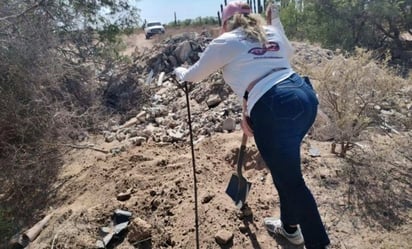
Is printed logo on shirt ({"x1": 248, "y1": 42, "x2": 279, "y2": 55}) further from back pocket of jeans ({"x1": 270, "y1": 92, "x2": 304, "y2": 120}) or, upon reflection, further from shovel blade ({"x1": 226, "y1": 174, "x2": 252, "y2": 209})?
shovel blade ({"x1": 226, "y1": 174, "x2": 252, "y2": 209})

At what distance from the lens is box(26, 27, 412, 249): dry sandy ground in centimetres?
284

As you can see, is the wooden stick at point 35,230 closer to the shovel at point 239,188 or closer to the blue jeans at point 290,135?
the shovel at point 239,188

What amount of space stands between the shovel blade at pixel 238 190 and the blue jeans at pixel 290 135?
852mm

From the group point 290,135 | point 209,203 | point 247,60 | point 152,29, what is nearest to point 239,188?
point 209,203

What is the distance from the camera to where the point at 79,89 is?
254 inches

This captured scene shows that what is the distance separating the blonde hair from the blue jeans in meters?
0.28

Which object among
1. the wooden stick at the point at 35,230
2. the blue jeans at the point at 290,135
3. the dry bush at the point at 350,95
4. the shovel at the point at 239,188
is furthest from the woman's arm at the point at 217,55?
the wooden stick at the point at 35,230

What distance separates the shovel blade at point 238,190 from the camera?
119 inches

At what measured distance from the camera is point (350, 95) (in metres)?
3.95

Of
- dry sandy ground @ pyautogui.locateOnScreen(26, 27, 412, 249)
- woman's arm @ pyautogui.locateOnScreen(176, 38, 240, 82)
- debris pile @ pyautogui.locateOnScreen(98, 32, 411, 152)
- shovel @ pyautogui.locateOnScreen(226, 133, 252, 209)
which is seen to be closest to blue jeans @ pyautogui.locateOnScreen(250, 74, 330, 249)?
woman's arm @ pyautogui.locateOnScreen(176, 38, 240, 82)

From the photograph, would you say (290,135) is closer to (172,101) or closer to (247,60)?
(247,60)

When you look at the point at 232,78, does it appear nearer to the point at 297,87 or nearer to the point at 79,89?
the point at 297,87

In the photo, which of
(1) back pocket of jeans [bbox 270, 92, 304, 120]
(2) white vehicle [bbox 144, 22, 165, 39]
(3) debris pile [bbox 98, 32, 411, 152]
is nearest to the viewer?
(1) back pocket of jeans [bbox 270, 92, 304, 120]

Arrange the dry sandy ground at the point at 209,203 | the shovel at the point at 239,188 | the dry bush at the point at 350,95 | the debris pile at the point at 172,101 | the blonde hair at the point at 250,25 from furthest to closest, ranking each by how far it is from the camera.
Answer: the debris pile at the point at 172,101 < the dry bush at the point at 350,95 < the shovel at the point at 239,188 < the dry sandy ground at the point at 209,203 < the blonde hair at the point at 250,25
